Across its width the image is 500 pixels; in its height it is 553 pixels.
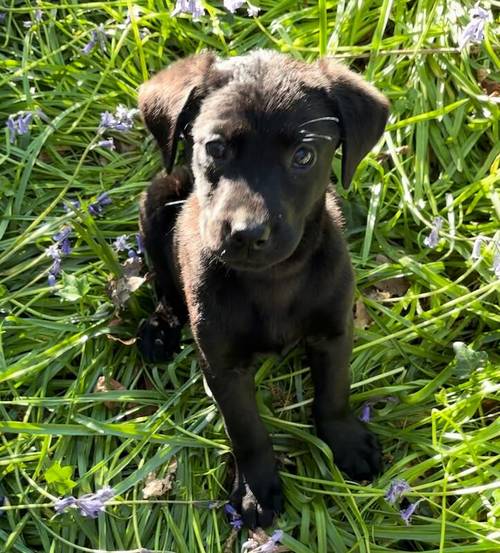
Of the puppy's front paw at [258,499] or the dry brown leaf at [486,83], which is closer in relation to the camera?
the puppy's front paw at [258,499]

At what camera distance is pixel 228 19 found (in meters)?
3.99

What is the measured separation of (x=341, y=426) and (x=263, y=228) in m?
1.04

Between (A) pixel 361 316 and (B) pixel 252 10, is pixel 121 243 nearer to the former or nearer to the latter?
(A) pixel 361 316

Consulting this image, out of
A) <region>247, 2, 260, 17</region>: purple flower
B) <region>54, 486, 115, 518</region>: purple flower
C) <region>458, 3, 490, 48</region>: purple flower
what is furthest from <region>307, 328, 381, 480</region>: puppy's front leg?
<region>247, 2, 260, 17</region>: purple flower

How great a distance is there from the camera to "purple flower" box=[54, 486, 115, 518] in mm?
2711

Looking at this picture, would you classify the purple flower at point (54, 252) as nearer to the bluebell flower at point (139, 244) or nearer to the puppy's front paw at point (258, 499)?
the bluebell flower at point (139, 244)

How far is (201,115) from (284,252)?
1.53 ft

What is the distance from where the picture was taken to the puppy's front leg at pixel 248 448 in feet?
8.66

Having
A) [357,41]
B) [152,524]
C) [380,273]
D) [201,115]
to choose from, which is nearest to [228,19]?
[357,41]

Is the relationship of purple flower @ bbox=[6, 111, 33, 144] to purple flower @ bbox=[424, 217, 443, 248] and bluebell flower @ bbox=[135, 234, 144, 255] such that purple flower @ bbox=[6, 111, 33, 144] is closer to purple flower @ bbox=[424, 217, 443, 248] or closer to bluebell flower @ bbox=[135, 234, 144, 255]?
bluebell flower @ bbox=[135, 234, 144, 255]

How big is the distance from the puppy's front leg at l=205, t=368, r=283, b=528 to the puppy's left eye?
684mm

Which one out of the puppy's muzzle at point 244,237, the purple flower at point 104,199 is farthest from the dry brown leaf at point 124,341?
the puppy's muzzle at point 244,237

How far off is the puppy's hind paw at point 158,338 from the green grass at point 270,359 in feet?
0.19

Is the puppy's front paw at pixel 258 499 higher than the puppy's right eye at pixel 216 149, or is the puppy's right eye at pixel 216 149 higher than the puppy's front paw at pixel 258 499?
the puppy's right eye at pixel 216 149
